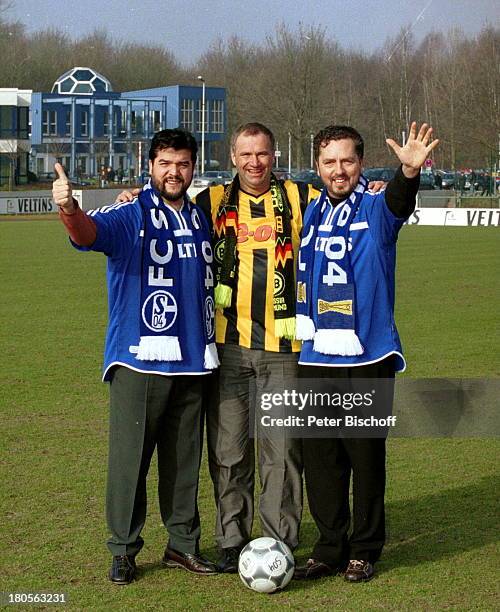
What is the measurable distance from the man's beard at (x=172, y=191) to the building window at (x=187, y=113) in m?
64.9

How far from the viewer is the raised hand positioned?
4.70m

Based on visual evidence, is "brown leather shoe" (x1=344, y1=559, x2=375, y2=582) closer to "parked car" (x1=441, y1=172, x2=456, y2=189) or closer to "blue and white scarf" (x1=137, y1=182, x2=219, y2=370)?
"blue and white scarf" (x1=137, y1=182, x2=219, y2=370)

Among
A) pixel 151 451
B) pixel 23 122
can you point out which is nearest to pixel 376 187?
pixel 151 451

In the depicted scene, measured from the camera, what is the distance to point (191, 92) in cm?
6662

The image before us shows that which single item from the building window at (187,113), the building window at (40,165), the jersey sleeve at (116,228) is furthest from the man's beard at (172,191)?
the building window at (40,165)

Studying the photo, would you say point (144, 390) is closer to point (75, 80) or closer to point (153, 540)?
point (153, 540)

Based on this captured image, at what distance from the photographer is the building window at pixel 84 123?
70.9 meters

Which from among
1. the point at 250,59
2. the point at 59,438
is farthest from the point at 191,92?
the point at 59,438

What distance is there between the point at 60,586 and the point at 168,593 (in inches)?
20.5

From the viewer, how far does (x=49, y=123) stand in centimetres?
7094

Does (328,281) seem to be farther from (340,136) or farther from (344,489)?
(344,489)

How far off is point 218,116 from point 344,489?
2666 inches

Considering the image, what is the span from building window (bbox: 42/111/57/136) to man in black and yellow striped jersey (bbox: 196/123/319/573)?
219ft

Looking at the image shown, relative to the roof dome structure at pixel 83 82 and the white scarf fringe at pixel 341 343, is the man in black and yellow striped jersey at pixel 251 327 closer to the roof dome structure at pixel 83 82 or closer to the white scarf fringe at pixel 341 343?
the white scarf fringe at pixel 341 343
